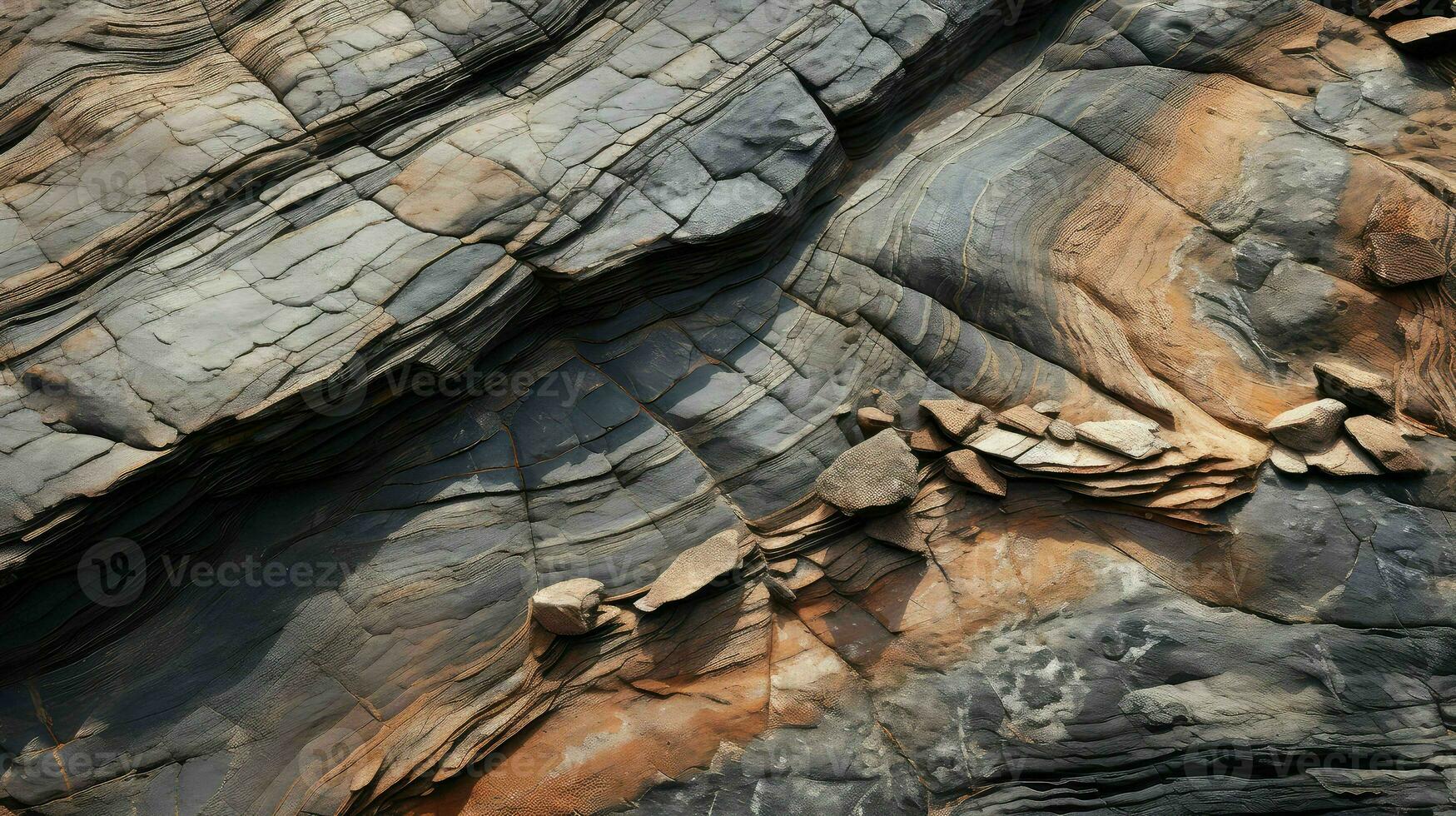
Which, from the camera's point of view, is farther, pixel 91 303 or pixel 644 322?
pixel 644 322

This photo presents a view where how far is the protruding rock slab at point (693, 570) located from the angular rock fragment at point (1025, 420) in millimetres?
2113

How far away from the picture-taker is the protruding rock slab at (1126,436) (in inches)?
254

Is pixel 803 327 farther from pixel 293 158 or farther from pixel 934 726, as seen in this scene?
pixel 293 158

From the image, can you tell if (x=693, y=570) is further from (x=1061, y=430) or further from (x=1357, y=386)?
(x=1357, y=386)

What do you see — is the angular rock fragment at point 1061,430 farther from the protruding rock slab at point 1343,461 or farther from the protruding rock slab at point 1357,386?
the protruding rock slab at point 1357,386

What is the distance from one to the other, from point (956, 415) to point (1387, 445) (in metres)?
2.79

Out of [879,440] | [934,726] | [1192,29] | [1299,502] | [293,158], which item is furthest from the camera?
[1192,29]

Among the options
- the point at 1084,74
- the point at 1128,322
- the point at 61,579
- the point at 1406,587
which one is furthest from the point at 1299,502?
the point at 61,579

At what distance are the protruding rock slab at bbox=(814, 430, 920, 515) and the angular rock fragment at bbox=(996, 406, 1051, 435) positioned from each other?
0.74 meters

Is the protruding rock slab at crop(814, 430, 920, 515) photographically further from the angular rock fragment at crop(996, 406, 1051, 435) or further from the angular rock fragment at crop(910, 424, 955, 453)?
the angular rock fragment at crop(996, 406, 1051, 435)

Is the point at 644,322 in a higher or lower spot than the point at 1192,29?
lower

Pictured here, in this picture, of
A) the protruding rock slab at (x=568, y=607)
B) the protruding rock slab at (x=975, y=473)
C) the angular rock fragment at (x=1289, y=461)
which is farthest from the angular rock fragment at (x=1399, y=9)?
the protruding rock slab at (x=568, y=607)

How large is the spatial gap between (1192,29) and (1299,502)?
14.9ft

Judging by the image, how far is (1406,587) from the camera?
233 inches
